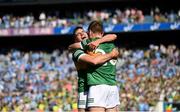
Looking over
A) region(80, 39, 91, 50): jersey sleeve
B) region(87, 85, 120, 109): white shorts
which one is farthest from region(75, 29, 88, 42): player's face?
region(87, 85, 120, 109): white shorts

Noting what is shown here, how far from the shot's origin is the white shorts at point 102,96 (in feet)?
19.5

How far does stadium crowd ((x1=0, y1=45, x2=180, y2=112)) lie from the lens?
66.2 feet

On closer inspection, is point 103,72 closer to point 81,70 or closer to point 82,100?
point 81,70

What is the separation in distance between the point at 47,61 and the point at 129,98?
7.40m

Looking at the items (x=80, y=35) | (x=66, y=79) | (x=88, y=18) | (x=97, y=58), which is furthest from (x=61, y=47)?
(x=97, y=58)

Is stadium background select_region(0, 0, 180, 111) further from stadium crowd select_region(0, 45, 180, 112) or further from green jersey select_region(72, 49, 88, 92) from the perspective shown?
green jersey select_region(72, 49, 88, 92)

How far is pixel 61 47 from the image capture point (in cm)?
2789

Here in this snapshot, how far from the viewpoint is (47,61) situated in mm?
26250

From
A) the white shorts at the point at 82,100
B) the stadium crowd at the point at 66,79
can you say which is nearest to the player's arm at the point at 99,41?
the white shorts at the point at 82,100

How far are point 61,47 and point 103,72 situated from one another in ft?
72.0

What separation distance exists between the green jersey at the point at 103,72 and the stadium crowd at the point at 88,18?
19545mm

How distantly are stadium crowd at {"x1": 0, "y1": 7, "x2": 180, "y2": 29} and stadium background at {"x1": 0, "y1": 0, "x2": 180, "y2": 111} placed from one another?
0.19m

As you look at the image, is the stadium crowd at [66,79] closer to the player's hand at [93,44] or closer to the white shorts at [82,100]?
the white shorts at [82,100]

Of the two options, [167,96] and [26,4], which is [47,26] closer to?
[26,4]
